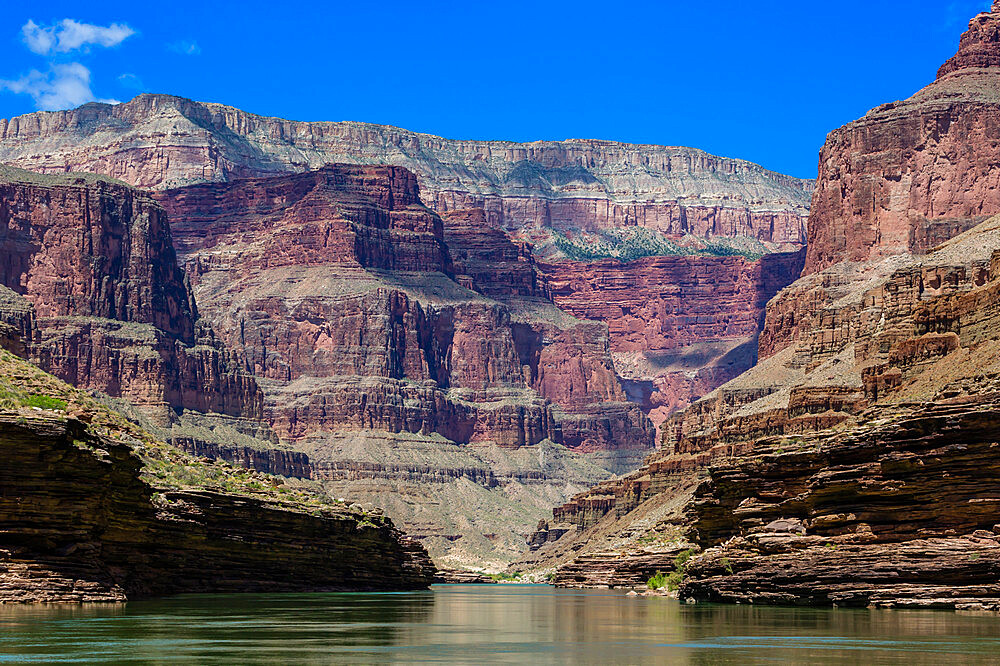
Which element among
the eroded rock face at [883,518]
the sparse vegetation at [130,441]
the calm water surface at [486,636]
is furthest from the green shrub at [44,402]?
the eroded rock face at [883,518]

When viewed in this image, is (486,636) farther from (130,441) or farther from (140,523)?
(130,441)

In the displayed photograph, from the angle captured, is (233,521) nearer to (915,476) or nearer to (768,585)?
(768,585)

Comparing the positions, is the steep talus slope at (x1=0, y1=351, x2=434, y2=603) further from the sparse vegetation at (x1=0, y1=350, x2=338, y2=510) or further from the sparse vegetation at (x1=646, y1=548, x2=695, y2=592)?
the sparse vegetation at (x1=646, y1=548, x2=695, y2=592)

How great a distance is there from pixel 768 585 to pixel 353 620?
25237 millimetres

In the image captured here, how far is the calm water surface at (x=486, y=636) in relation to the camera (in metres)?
61.3

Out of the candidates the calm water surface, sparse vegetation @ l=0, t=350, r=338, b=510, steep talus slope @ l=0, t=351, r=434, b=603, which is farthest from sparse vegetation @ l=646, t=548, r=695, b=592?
the calm water surface

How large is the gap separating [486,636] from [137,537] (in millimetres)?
34505

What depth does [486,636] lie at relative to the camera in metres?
79.4

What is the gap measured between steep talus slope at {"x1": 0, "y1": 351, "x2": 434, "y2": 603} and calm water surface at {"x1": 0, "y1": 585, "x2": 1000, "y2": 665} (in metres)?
3.56

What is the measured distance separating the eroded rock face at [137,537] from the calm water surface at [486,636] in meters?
3.27

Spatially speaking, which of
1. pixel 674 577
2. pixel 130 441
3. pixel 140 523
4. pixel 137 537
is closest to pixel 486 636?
pixel 137 537

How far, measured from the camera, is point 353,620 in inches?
3561

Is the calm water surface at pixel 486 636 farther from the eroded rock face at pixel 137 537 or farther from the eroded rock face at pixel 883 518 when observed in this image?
the eroded rock face at pixel 137 537

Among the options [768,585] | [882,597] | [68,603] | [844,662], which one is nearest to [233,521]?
[68,603]
